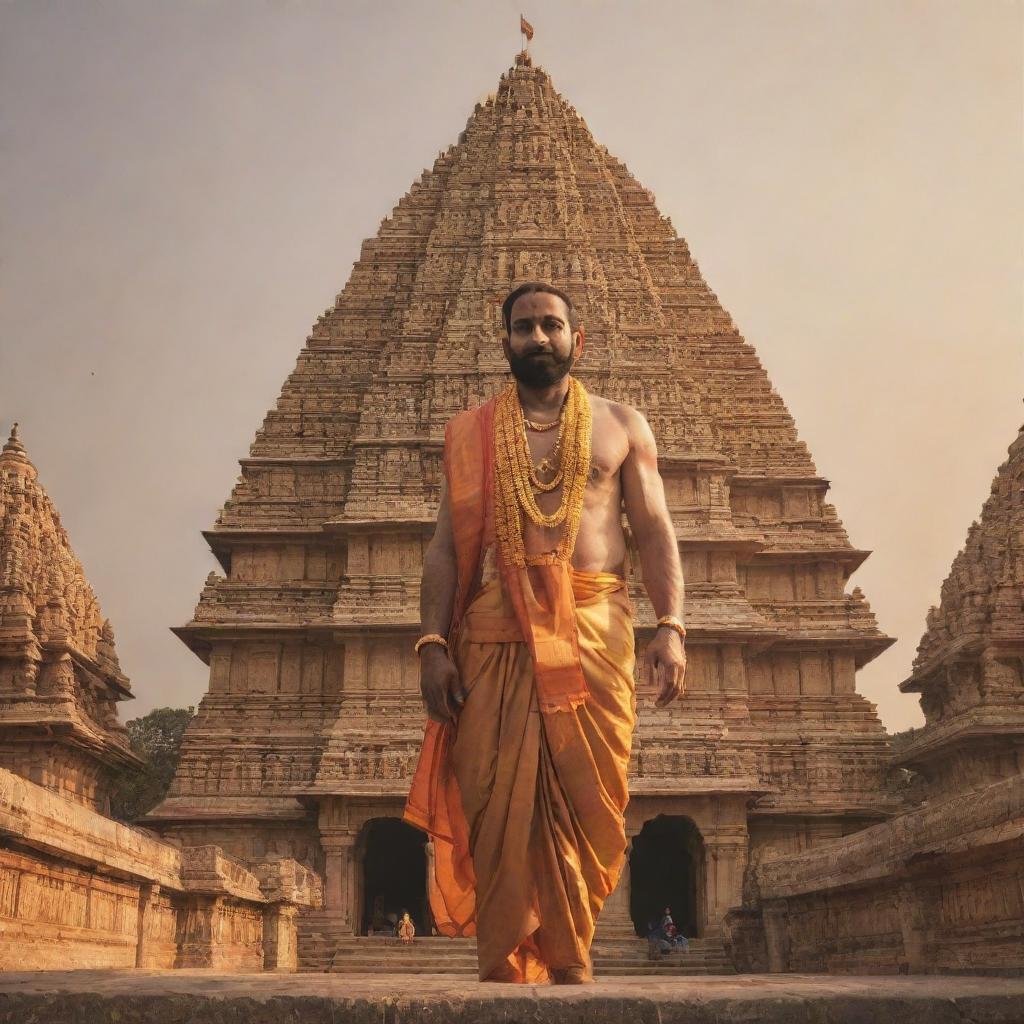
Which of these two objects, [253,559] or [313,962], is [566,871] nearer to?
[313,962]

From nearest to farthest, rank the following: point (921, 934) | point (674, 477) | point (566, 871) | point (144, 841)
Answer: point (566, 871), point (921, 934), point (144, 841), point (674, 477)

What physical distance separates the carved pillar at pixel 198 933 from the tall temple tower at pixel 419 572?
717cm

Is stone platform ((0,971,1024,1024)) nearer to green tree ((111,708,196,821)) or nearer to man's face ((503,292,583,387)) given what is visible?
man's face ((503,292,583,387))

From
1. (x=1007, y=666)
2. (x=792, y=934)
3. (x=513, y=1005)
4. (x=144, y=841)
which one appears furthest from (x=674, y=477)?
(x=513, y=1005)

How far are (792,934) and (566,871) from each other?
1367cm

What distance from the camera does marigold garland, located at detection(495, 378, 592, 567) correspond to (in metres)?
5.72

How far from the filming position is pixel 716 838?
2305 centimetres

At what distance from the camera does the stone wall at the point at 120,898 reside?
11.1m

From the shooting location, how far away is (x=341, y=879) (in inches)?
913

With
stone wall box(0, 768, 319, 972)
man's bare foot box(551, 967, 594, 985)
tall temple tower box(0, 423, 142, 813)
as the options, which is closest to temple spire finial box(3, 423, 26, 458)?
tall temple tower box(0, 423, 142, 813)

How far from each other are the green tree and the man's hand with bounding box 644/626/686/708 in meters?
41.4

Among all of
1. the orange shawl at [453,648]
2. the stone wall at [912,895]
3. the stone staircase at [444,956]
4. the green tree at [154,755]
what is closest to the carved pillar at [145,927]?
the stone staircase at [444,956]

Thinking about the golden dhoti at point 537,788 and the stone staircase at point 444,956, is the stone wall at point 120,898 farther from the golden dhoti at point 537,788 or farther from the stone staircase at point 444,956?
the golden dhoti at point 537,788

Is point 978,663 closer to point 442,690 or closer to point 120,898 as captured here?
point 120,898
